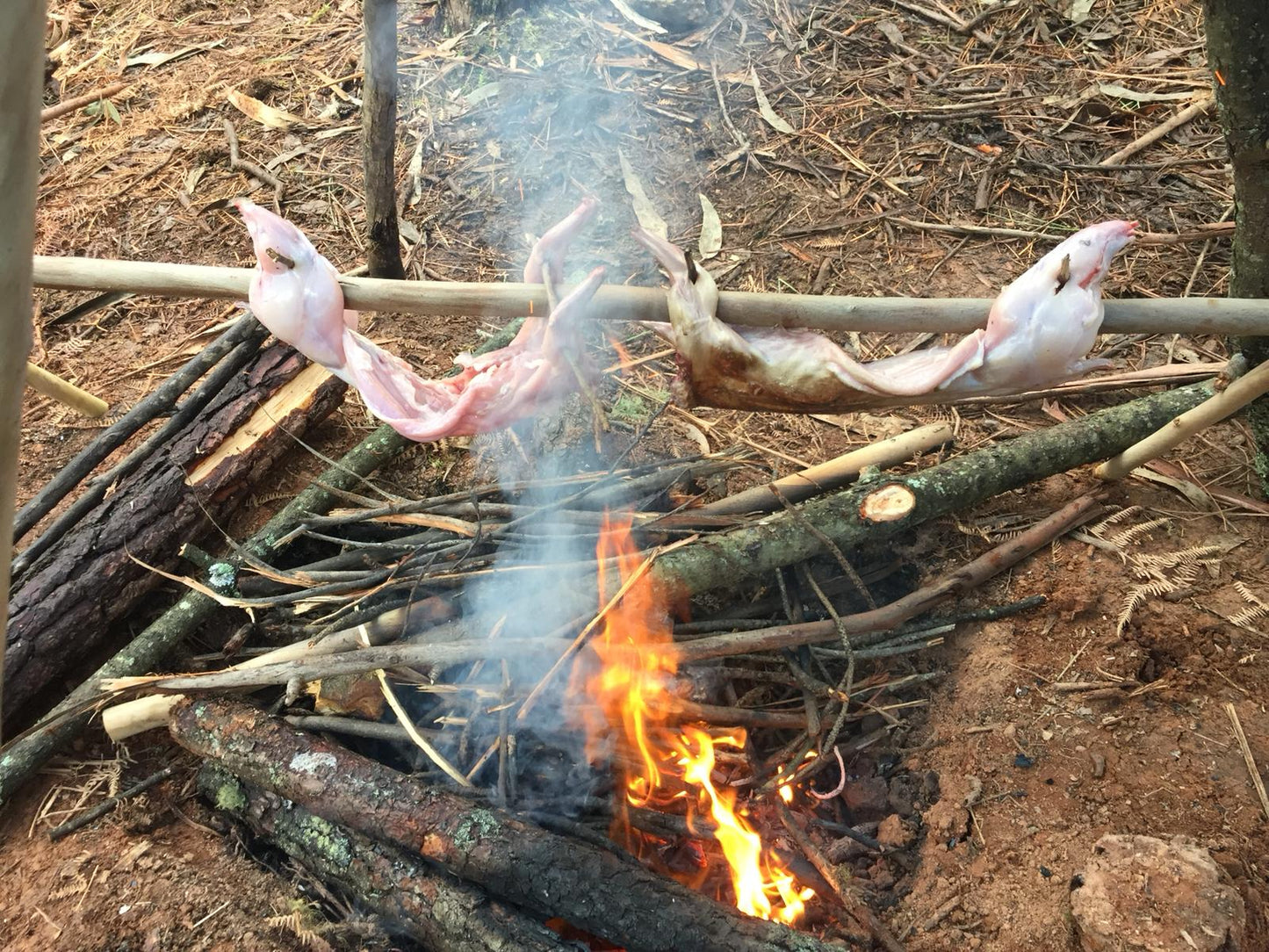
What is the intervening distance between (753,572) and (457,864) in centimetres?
155

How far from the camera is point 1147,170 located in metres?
5.18

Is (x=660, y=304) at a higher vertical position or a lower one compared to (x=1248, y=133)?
higher

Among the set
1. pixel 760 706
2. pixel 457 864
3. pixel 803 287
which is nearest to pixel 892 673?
pixel 760 706

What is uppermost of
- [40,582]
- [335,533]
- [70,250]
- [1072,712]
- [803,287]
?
[70,250]

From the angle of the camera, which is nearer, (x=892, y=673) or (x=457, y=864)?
(x=457, y=864)

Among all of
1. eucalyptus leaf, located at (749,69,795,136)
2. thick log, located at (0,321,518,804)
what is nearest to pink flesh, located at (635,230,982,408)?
thick log, located at (0,321,518,804)

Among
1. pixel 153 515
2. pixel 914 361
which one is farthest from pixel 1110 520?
pixel 153 515

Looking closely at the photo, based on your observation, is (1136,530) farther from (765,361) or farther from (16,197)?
(16,197)

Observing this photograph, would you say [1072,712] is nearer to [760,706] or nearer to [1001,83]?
[760,706]

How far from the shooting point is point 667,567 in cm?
331

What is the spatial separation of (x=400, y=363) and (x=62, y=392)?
2.06 metres

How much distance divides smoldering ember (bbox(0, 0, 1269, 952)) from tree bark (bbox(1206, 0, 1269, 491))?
0.06 feet

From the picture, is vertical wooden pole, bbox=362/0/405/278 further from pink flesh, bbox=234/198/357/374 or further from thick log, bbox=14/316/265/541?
pink flesh, bbox=234/198/357/374

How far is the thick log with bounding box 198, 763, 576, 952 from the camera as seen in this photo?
2.57 metres
